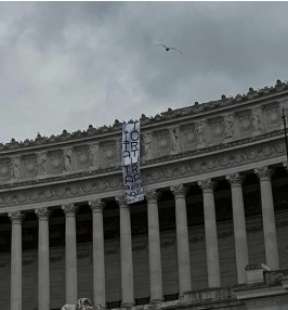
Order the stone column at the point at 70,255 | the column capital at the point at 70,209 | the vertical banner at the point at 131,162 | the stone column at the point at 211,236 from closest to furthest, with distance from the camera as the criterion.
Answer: the stone column at the point at 211,236 → the vertical banner at the point at 131,162 → the stone column at the point at 70,255 → the column capital at the point at 70,209

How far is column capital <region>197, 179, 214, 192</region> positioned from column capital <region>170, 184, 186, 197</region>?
4.76ft

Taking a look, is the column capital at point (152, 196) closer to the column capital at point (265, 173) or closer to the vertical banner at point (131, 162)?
the vertical banner at point (131, 162)

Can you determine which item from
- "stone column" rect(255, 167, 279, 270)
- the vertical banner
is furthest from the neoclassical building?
the vertical banner

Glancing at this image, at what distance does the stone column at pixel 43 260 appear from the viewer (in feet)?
241

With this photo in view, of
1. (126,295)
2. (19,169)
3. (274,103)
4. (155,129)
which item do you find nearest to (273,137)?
(274,103)

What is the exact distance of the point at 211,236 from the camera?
68750 millimetres

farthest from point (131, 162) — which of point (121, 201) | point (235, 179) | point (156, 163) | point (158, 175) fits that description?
point (235, 179)

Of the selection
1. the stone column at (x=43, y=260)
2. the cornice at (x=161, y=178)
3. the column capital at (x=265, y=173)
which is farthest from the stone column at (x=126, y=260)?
the column capital at (x=265, y=173)

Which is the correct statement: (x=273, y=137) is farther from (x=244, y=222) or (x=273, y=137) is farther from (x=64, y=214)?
(x=64, y=214)

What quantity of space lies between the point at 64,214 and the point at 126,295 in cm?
1097

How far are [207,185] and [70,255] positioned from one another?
12.9 meters

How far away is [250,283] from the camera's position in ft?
150

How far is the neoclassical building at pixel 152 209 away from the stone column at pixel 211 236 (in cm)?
8

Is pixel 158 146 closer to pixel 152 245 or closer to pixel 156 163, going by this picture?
pixel 156 163
